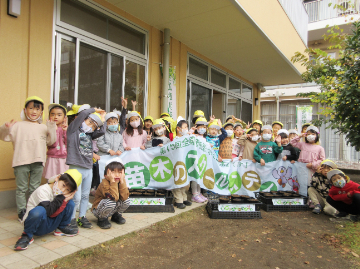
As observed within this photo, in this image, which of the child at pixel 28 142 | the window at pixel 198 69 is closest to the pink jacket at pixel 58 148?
the child at pixel 28 142

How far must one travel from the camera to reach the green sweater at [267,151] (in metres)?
5.80

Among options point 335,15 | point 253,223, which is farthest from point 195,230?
point 335,15

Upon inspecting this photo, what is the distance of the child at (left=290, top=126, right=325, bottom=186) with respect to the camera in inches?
224

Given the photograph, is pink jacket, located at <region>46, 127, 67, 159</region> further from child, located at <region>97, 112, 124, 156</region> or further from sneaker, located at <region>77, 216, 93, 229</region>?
sneaker, located at <region>77, 216, 93, 229</region>

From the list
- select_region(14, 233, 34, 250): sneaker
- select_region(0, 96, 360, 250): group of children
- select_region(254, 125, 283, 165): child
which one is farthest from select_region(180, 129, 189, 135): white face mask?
select_region(14, 233, 34, 250): sneaker

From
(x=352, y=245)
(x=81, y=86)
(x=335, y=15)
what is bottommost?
(x=352, y=245)

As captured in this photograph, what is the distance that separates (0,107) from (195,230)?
3880 millimetres

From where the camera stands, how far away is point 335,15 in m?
16.8

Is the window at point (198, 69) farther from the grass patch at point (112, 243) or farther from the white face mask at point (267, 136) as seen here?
the grass patch at point (112, 243)

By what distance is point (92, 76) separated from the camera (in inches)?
242

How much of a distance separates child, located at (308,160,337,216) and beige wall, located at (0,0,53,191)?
5676 mm

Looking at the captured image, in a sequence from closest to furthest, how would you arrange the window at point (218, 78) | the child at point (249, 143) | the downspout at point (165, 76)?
the child at point (249, 143) < the downspout at point (165, 76) < the window at point (218, 78)

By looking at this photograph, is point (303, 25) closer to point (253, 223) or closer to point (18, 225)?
point (253, 223)

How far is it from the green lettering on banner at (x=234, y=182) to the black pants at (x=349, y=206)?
1752 millimetres
